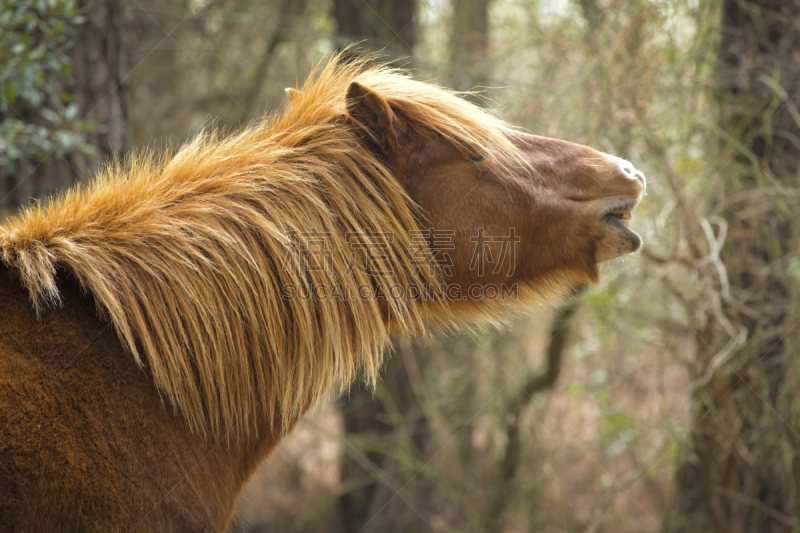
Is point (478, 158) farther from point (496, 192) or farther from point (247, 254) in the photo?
point (247, 254)

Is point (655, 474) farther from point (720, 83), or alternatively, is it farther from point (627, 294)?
point (720, 83)

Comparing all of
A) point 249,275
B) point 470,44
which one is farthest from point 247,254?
point 470,44

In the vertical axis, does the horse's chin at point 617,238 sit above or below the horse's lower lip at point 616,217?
below

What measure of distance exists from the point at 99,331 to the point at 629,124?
3897 mm

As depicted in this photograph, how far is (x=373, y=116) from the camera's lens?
7.25ft

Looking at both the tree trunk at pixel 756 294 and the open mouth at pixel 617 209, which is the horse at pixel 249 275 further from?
the tree trunk at pixel 756 294

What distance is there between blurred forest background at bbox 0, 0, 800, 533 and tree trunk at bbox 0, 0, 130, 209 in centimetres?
1

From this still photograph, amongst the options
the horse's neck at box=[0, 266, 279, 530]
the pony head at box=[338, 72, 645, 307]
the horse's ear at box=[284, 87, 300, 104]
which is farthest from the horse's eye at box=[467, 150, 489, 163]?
the horse's neck at box=[0, 266, 279, 530]

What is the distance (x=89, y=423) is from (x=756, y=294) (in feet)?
Answer: 13.6

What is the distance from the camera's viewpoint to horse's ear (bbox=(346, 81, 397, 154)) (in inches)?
84.1

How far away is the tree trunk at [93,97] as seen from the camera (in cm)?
371

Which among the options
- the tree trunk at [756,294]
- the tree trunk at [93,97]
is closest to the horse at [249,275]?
the tree trunk at [93,97]

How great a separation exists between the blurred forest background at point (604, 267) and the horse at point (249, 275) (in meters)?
0.49

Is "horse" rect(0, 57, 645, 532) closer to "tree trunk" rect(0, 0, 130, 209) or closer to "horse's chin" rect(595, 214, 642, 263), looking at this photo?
"horse's chin" rect(595, 214, 642, 263)
